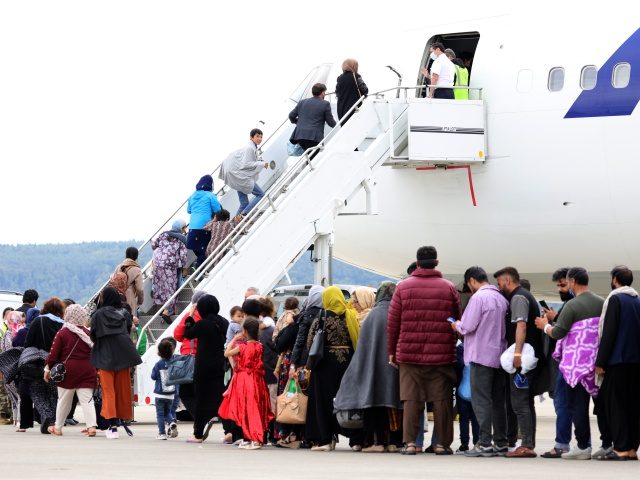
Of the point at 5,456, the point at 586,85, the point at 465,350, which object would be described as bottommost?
the point at 5,456

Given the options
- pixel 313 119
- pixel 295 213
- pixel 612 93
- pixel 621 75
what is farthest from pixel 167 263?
pixel 621 75

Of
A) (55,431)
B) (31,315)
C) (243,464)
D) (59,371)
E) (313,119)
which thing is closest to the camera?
(243,464)

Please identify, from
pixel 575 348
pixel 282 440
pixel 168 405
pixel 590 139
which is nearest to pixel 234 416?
pixel 282 440

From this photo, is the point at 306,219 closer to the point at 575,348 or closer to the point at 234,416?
the point at 234,416

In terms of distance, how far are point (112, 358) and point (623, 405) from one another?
646 centimetres

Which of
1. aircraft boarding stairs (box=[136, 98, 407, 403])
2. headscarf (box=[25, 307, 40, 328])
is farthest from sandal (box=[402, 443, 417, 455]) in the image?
headscarf (box=[25, 307, 40, 328])

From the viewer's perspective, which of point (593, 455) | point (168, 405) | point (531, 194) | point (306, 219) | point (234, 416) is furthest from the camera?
point (531, 194)

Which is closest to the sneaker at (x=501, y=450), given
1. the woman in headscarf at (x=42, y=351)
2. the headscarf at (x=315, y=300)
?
the headscarf at (x=315, y=300)

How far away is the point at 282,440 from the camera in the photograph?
1678 centimetres

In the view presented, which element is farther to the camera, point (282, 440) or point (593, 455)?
point (282, 440)

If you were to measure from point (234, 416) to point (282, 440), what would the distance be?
0.60 meters

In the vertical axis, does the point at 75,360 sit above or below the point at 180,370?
above

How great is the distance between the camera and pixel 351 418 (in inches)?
620

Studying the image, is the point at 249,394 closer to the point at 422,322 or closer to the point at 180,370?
the point at 180,370
